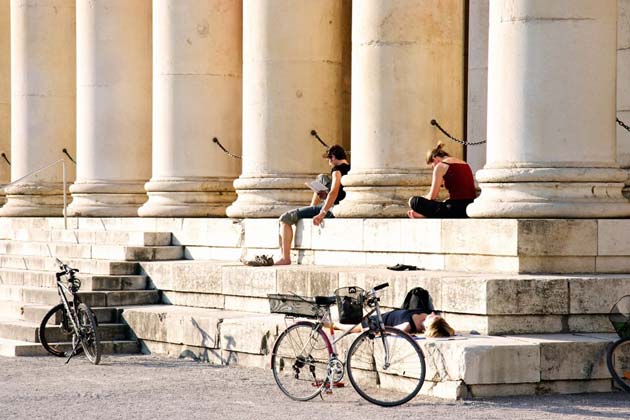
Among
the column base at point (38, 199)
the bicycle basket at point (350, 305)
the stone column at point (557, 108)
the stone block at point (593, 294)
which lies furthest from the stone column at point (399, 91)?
the column base at point (38, 199)

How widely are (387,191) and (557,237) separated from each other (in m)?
5.96

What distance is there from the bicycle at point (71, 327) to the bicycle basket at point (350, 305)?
6.52 metres

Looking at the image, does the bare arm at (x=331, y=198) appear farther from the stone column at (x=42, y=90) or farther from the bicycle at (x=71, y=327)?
the stone column at (x=42, y=90)

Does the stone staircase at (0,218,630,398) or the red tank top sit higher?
the red tank top

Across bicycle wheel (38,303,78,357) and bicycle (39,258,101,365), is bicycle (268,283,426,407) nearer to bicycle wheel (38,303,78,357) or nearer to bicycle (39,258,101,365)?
bicycle (39,258,101,365)

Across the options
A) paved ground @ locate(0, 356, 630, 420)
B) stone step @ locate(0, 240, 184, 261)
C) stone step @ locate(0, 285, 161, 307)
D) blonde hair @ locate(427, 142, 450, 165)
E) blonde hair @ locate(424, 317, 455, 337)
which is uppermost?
blonde hair @ locate(427, 142, 450, 165)

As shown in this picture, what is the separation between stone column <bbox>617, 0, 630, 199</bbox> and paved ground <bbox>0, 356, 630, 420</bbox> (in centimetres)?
703

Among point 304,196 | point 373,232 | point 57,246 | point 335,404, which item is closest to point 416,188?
point 373,232

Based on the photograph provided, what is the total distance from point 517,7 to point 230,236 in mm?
11234

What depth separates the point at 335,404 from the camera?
76.6 feet

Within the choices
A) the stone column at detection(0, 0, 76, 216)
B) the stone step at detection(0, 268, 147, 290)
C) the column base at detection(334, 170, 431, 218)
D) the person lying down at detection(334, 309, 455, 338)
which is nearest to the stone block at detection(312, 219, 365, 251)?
the column base at detection(334, 170, 431, 218)

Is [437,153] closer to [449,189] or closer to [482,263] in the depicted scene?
[449,189]

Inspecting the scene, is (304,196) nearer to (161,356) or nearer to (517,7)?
(161,356)

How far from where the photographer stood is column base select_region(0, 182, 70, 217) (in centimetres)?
4553
